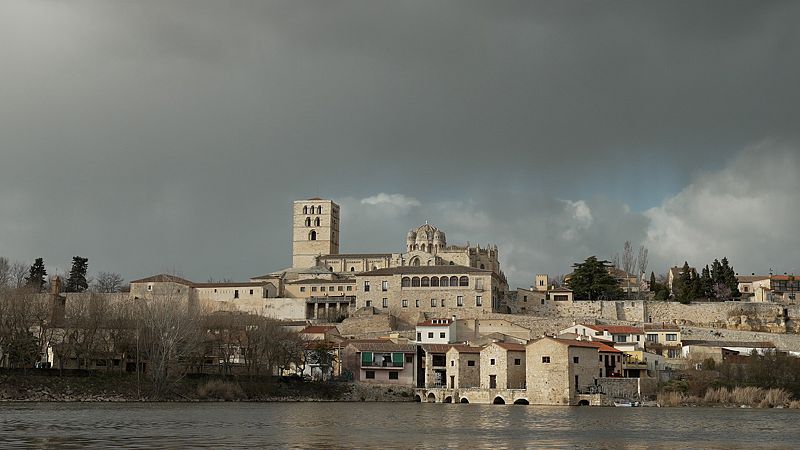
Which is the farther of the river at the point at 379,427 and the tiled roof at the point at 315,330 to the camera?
the tiled roof at the point at 315,330

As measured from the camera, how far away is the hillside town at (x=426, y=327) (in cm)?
5816

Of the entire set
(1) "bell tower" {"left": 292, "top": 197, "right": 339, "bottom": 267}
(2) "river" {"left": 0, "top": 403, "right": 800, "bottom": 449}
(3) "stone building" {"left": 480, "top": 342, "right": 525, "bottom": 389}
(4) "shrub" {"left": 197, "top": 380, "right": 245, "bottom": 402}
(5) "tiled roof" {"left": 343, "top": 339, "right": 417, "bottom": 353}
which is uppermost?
(1) "bell tower" {"left": 292, "top": 197, "right": 339, "bottom": 267}

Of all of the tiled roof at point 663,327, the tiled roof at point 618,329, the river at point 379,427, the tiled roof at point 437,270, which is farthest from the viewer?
the tiled roof at point 437,270

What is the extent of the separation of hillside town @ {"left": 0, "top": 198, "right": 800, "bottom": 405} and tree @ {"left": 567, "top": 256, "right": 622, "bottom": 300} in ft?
0.45

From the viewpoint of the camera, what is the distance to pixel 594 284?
311 feet

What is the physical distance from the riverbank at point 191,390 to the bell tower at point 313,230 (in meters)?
60.0

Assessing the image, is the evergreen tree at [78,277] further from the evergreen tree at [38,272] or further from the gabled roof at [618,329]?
the gabled roof at [618,329]

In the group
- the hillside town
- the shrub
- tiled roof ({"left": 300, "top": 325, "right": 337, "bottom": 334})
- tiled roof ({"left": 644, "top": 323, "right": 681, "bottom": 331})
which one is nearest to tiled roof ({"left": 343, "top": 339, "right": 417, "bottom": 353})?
the hillside town

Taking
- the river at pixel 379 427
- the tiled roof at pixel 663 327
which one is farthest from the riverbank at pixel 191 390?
the tiled roof at pixel 663 327

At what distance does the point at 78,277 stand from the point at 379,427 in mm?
72374

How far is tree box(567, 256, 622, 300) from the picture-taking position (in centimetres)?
9475

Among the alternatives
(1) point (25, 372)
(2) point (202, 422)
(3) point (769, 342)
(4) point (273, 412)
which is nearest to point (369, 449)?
(2) point (202, 422)

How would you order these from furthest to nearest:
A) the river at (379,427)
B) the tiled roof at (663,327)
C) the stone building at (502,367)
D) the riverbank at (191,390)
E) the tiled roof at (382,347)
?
the tiled roof at (663,327) → the tiled roof at (382,347) → the stone building at (502,367) → the riverbank at (191,390) → the river at (379,427)

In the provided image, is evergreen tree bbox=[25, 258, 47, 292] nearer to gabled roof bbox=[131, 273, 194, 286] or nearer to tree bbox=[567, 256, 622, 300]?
gabled roof bbox=[131, 273, 194, 286]
